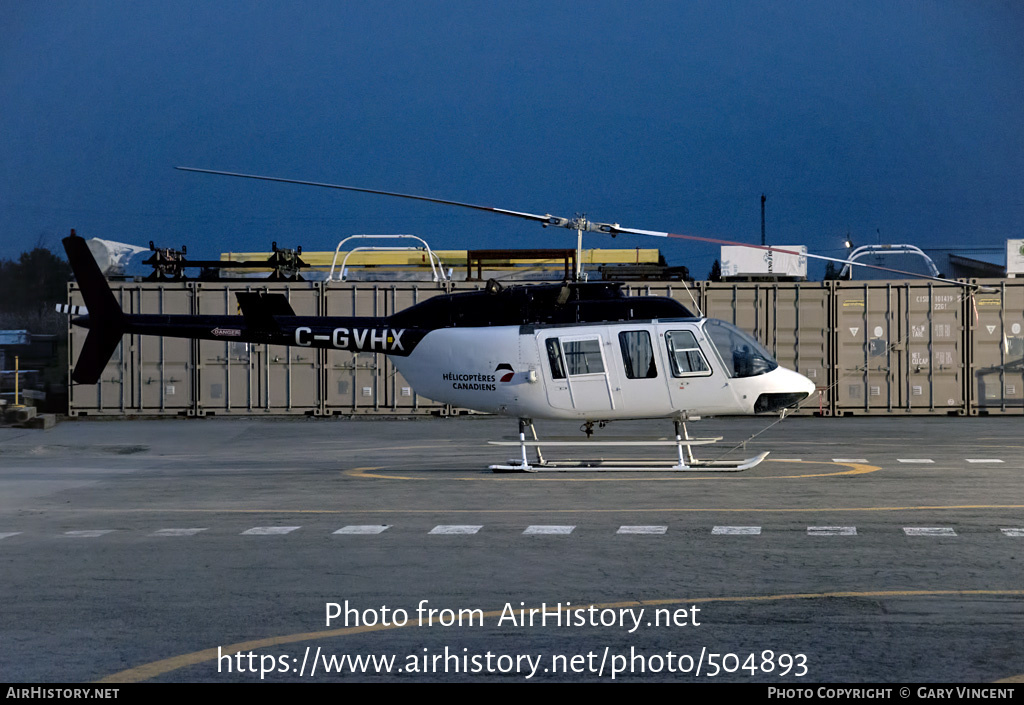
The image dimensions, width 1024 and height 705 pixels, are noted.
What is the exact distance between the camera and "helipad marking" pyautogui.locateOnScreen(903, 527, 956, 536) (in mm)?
10273

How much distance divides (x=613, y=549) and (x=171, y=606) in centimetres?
378

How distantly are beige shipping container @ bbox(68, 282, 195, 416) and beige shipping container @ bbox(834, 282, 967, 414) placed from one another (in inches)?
637

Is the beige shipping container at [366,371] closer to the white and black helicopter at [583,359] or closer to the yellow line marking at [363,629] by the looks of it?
the white and black helicopter at [583,359]

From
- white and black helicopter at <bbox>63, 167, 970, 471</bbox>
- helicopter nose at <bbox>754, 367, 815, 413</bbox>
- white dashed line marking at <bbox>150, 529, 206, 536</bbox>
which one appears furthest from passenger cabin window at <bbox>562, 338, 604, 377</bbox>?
white dashed line marking at <bbox>150, 529, 206, 536</bbox>

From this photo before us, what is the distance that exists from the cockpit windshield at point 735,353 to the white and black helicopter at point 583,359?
0.05ft

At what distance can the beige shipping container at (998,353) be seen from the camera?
2720cm

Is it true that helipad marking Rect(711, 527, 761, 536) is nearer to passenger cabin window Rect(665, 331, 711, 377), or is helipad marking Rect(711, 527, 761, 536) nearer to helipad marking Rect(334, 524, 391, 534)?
helipad marking Rect(334, 524, 391, 534)

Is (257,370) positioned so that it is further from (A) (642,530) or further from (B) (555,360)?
(A) (642,530)

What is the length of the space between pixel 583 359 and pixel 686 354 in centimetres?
139

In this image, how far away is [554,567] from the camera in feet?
29.0

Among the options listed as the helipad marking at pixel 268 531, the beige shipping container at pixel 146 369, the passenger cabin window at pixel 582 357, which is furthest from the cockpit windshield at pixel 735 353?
the beige shipping container at pixel 146 369

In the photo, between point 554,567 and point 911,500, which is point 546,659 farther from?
point 911,500

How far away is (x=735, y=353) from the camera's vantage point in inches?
599

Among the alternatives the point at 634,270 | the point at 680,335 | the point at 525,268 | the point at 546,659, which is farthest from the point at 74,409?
the point at 546,659
